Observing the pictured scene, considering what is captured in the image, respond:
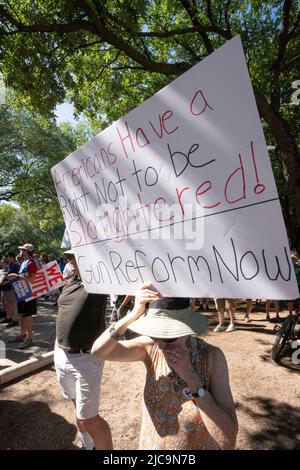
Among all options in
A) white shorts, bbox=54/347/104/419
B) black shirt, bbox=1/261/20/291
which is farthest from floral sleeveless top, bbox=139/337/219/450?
black shirt, bbox=1/261/20/291

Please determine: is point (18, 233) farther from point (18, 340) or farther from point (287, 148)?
point (287, 148)

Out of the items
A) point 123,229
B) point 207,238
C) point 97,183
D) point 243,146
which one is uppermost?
point 97,183

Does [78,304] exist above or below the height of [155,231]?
below

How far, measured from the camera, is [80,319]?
8.68 ft

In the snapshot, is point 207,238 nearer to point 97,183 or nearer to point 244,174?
point 244,174

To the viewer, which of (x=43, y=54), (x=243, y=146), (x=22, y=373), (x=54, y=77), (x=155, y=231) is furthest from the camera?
(x=54, y=77)

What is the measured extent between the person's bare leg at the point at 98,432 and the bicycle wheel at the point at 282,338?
3.24 metres

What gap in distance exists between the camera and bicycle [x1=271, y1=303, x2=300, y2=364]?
15.3 ft

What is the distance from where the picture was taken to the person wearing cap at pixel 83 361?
8.15ft

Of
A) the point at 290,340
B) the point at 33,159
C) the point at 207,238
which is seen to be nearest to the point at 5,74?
the point at 207,238

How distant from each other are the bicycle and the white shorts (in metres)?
3.25

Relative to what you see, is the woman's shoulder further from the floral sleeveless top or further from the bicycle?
the bicycle

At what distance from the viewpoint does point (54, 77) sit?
679cm

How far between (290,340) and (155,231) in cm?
428
